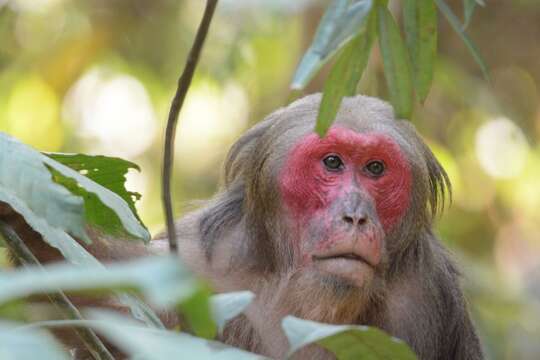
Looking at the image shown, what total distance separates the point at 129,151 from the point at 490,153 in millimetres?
4314

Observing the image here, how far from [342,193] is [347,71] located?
5.80 ft

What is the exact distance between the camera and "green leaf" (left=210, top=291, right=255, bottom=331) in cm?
192

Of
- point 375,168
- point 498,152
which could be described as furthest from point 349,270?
point 498,152

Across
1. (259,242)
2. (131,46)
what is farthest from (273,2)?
(259,242)

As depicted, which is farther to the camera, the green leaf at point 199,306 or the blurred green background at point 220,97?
the blurred green background at point 220,97

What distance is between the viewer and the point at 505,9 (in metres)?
12.9

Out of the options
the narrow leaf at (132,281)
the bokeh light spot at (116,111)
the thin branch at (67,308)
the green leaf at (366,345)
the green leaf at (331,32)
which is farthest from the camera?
the bokeh light spot at (116,111)

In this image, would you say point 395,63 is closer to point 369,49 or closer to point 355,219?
point 369,49

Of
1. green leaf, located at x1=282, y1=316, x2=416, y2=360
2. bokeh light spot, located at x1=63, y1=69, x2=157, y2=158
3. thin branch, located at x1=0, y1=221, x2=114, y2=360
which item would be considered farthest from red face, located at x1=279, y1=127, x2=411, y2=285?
bokeh light spot, located at x1=63, y1=69, x2=157, y2=158

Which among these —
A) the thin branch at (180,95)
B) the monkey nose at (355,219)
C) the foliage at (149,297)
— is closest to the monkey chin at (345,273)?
the monkey nose at (355,219)

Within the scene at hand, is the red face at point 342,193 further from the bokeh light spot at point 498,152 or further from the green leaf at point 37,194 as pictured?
the bokeh light spot at point 498,152

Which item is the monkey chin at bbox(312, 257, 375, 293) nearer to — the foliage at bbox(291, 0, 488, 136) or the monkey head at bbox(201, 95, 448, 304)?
the monkey head at bbox(201, 95, 448, 304)

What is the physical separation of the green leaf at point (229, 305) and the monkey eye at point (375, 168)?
2.79 m

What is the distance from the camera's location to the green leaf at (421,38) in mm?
2906
